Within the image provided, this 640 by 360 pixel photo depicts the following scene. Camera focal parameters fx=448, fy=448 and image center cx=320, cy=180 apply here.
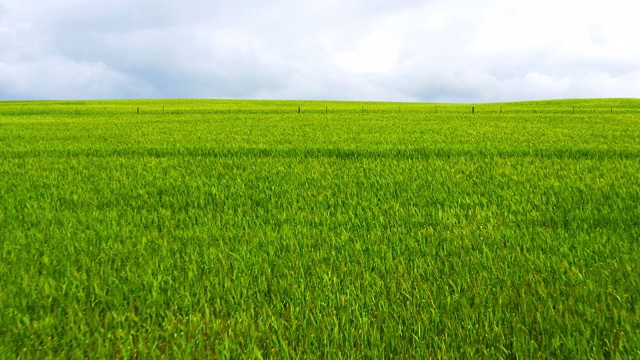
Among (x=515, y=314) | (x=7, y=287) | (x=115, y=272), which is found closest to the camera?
(x=515, y=314)

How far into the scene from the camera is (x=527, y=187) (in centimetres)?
764

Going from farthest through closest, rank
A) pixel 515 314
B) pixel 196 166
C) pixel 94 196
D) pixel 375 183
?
pixel 196 166
pixel 375 183
pixel 94 196
pixel 515 314

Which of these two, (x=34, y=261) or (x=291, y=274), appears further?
(x=34, y=261)

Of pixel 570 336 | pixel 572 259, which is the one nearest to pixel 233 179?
pixel 572 259

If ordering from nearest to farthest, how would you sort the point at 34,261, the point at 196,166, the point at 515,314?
the point at 515,314
the point at 34,261
the point at 196,166

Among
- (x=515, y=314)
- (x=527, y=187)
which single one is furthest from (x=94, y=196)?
(x=527, y=187)

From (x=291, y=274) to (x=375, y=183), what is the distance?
4.63 m

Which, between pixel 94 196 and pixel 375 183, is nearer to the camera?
pixel 94 196

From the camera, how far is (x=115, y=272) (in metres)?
4.01

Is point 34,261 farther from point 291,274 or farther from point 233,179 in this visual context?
point 233,179

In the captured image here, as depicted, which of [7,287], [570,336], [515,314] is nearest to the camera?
[570,336]

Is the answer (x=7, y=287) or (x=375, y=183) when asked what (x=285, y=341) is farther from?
(x=375, y=183)

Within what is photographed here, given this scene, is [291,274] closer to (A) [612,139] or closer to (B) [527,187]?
(B) [527,187]

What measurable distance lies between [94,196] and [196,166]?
3.56 m
